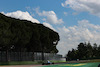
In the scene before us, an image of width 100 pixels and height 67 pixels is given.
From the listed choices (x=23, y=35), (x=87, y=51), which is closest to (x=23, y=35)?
(x=23, y=35)

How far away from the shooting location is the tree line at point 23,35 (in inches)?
1983

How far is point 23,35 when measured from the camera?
189 ft

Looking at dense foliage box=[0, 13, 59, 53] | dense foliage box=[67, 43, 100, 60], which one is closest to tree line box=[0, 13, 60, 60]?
dense foliage box=[0, 13, 59, 53]

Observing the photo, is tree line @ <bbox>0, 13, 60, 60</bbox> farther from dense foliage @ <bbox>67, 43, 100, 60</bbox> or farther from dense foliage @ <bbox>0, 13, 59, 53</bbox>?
dense foliage @ <bbox>67, 43, 100, 60</bbox>

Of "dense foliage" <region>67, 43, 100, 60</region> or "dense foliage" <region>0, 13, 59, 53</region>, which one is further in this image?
"dense foliage" <region>67, 43, 100, 60</region>

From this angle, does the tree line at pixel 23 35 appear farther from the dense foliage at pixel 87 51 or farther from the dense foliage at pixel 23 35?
the dense foliage at pixel 87 51

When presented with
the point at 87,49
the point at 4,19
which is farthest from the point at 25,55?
the point at 87,49

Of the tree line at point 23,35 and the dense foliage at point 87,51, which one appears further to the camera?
the dense foliage at point 87,51

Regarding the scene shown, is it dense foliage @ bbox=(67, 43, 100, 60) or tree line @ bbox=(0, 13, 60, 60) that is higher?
tree line @ bbox=(0, 13, 60, 60)

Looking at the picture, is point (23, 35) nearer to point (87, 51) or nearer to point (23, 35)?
point (23, 35)

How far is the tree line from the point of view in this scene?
50375 millimetres

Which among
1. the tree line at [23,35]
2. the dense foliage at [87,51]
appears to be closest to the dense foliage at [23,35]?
the tree line at [23,35]

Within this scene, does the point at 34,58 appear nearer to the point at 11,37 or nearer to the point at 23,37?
the point at 23,37

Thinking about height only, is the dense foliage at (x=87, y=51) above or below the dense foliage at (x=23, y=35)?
below
